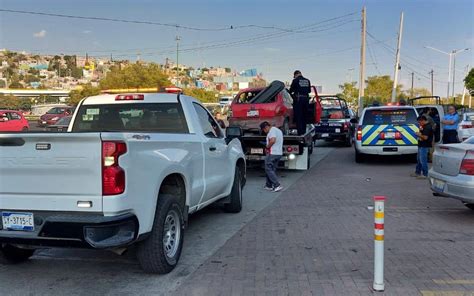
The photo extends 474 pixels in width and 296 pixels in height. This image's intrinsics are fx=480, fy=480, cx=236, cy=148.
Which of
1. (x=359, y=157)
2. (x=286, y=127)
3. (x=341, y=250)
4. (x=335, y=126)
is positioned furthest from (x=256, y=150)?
(x=335, y=126)

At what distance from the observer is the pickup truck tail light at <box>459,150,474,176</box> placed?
695cm

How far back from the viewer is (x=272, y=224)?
7328 millimetres

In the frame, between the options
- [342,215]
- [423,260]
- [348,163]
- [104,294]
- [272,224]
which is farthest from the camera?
[348,163]

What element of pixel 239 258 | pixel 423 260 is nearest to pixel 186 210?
pixel 239 258

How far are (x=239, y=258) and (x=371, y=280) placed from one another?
1.54 m

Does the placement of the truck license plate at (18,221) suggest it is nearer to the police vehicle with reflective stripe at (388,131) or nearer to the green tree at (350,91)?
the police vehicle with reflective stripe at (388,131)

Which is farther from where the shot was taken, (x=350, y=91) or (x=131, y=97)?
(x=350, y=91)

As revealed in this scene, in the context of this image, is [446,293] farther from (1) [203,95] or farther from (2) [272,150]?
(1) [203,95]

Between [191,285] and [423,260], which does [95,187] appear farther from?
[423,260]

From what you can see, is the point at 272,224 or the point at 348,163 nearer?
the point at 272,224

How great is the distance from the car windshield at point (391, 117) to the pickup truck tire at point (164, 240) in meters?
10.4

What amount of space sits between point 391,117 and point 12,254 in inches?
457

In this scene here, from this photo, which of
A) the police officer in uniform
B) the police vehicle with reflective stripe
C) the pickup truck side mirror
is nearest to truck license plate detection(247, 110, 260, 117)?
the police officer in uniform

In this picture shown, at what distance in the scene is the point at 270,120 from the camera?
42.8 ft
